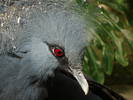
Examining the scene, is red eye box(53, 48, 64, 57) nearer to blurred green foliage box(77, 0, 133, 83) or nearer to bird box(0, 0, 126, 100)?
bird box(0, 0, 126, 100)

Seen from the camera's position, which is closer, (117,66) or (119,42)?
(119,42)

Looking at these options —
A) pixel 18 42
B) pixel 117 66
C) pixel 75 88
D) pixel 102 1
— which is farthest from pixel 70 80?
pixel 117 66

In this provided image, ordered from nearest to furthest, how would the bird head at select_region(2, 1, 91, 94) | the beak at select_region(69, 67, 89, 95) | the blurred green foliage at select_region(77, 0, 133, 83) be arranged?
the bird head at select_region(2, 1, 91, 94)
the beak at select_region(69, 67, 89, 95)
the blurred green foliage at select_region(77, 0, 133, 83)

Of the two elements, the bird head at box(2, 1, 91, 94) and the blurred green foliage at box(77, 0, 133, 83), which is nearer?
the bird head at box(2, 1, 91, 94)

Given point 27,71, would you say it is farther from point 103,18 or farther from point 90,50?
point 90,50

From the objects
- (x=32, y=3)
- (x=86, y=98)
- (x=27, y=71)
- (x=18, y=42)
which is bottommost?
(x=86, y=98)

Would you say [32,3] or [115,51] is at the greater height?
[32,3]

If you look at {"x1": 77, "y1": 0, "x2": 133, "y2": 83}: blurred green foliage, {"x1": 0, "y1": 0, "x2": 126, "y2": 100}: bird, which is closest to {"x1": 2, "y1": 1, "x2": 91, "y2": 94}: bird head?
{"x1": 0, "y1": 0, "x2": 126, "y2": 100}: bird

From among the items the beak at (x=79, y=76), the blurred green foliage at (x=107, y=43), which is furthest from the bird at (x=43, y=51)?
the blurred green foliage at (x=107, y=43)

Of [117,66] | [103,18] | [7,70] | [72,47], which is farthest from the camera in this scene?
[117,66]
